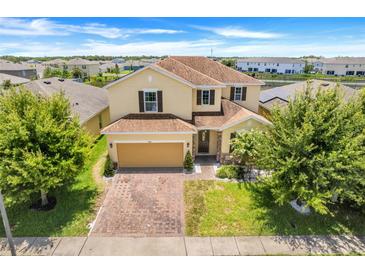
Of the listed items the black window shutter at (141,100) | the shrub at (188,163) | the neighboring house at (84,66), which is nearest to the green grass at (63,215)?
the shrub at (188,163)

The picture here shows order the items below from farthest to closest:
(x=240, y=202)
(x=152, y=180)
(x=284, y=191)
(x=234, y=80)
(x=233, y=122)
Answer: (x=234, y=80)
(x=233, y=122)
(x=152, y=180)
(x=240, y=202)
(x=284, y=191)

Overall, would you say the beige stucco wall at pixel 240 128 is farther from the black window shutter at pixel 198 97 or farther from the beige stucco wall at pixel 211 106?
the black window shutter at pixel 198 97

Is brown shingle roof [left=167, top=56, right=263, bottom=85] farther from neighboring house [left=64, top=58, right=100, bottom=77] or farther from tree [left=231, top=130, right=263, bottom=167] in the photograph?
neighboring house [left=64, top=58, right=100, bottom=77]

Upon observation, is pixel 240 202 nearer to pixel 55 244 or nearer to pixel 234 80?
pixel 55 244

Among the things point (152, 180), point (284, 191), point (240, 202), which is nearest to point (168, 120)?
point (152, 180)

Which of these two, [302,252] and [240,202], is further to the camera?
[240,202]

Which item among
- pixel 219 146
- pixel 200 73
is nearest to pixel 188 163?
pixel 219 146
